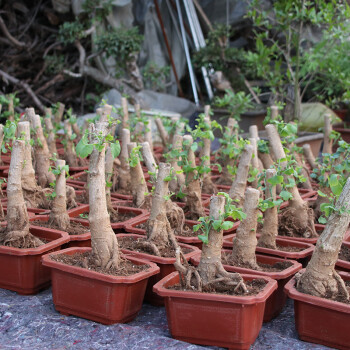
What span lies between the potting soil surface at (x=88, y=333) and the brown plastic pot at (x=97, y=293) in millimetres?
41

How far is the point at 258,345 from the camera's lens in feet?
7.70

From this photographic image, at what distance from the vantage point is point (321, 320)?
2.32 meters

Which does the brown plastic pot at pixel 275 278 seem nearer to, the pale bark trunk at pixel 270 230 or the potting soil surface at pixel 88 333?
the potting soil surface at pixel 88 333

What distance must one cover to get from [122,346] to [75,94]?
673 centimetres

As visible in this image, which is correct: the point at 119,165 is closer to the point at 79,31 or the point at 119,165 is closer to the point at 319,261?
the point at 319,261

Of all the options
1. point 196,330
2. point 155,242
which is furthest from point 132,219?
point 196,330

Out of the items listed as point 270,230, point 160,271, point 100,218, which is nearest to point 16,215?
point 100,218

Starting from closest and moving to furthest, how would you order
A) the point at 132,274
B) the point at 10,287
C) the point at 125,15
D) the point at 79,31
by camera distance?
the point at 132,274 → the point at 10,287 → the point at 79,31 → the point at 125,15

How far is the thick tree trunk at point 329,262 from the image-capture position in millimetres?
2330

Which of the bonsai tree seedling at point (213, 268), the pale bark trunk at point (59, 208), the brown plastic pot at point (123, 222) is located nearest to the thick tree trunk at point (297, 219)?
the brown plastic pot at point (123, 222)

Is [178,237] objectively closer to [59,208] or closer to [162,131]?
[59,208]

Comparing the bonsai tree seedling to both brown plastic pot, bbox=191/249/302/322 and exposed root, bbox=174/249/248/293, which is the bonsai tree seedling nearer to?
exposed root, bbox=174/249/248/293

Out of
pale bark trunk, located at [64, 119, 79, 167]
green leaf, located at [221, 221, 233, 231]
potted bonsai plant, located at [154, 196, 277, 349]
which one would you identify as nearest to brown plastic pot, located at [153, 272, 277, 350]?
potted bonsai plant, located at [154, 196, 277, 349]

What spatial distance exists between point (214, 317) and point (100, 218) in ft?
2.26
